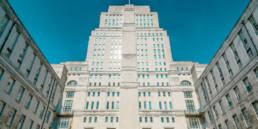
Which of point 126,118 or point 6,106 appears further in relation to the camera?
point 126,118

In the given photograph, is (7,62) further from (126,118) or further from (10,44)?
(126,118)

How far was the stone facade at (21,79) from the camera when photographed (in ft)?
92.6

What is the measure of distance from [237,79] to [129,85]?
32735 mm

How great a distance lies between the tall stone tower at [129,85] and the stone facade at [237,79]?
12943 mm

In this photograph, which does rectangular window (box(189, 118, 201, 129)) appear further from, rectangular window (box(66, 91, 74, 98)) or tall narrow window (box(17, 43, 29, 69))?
tall narrow window (box(17, 43, 29, 69))

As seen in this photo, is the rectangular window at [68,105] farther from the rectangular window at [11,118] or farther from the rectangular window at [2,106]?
the rectangular window at [2,106]

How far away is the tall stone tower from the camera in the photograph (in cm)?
5141

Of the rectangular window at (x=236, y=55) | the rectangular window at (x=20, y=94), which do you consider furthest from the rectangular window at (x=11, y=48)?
the rectangular window at (x=236, y=55)

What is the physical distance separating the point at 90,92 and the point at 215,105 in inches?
1465

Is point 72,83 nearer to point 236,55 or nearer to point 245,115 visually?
point 236,55

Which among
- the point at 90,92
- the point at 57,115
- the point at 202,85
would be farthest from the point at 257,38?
the point at 57,115

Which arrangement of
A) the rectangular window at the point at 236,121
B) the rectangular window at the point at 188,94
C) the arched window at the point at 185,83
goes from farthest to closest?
the arched window at the point at 185,83
the rectangular window at the point at 188,94
the rectangular window at the point at 236,121

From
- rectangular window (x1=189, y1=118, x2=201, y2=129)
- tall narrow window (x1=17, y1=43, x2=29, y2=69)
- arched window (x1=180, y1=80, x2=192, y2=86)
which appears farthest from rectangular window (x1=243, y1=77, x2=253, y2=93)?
tall narrow window (x1=17, y1=43, x2=29, y2=69)

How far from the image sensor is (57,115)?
168 ft
